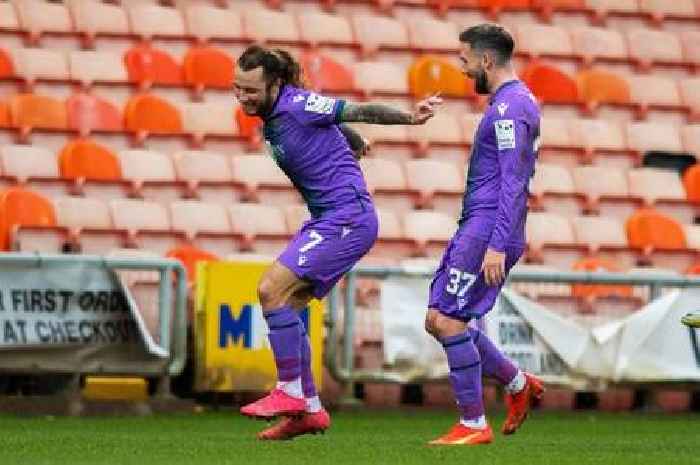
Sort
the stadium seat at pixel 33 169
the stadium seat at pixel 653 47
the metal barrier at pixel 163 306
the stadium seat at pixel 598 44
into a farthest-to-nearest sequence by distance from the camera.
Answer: the stadium seat at pixel 653 47 < the stadium seat at pixel 598 44 < the stadium seat at pixel 33 169 < the metal barrier at pixel 163 306

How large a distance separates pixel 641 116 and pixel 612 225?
230cm

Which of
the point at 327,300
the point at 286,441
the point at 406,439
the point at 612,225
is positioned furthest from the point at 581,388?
the point at 286,441

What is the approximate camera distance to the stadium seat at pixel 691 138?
1791cm

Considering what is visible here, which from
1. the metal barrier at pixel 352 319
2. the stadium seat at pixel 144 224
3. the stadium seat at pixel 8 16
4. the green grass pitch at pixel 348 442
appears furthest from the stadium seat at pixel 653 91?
the green grass pitch at pixel 348 442

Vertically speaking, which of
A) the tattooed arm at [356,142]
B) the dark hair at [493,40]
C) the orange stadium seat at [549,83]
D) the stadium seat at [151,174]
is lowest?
the tattooed arm at [356,142]

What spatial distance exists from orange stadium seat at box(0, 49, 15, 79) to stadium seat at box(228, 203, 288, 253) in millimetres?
2312

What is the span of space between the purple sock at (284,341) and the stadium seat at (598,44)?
10507 millimetres

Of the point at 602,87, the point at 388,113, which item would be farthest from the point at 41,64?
the point at 388,113

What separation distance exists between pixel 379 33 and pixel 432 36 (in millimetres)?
510

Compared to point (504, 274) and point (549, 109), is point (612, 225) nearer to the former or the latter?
point (549, 109)

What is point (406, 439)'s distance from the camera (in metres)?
9.71

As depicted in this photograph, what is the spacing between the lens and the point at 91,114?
15.5 metres

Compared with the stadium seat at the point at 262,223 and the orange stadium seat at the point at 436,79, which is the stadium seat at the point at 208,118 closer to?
the stadium seat at the point at 262,223

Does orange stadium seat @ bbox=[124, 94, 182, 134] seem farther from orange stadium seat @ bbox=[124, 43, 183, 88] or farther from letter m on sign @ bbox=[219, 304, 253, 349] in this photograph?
letter m on sign @ bbox=[219, 304, 253, 349]
